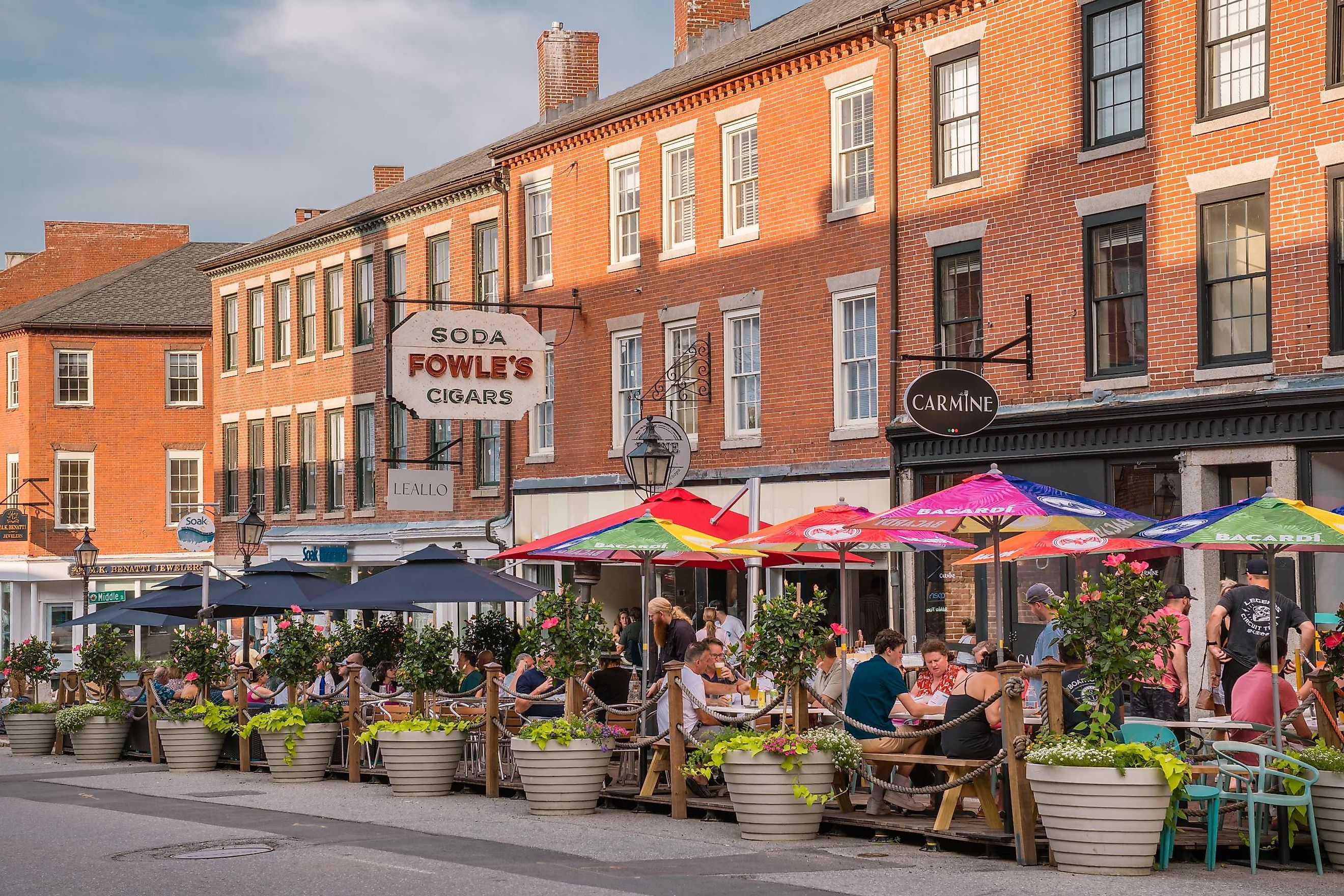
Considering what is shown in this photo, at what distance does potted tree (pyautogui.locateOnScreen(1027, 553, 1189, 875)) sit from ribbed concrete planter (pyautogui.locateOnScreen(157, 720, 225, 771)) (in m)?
11.8

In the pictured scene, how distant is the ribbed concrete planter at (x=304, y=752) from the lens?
61.4 ft

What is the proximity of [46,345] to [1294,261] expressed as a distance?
40.3m

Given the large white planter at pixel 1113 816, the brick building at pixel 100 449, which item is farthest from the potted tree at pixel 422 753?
the brick building at pixel 100 449

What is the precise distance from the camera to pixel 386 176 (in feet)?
152

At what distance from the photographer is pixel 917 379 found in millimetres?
20547

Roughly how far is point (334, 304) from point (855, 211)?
17.2 metres

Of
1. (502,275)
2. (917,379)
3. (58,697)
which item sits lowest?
(58,697)

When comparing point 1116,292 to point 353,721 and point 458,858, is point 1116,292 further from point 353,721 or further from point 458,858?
point 458,858

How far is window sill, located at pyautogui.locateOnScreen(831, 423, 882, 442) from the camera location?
2438 centimetres

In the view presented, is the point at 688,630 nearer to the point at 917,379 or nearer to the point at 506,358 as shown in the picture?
the point at 917,379

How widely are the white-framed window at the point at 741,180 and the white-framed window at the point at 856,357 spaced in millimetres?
2543

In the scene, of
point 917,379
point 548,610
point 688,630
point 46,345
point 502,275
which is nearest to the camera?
point 548,610

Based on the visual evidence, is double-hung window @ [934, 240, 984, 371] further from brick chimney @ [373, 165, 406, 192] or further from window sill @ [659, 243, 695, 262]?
brick chimney @ [373, 165, 406, 192]

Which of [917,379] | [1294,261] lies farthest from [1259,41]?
[917,379]
